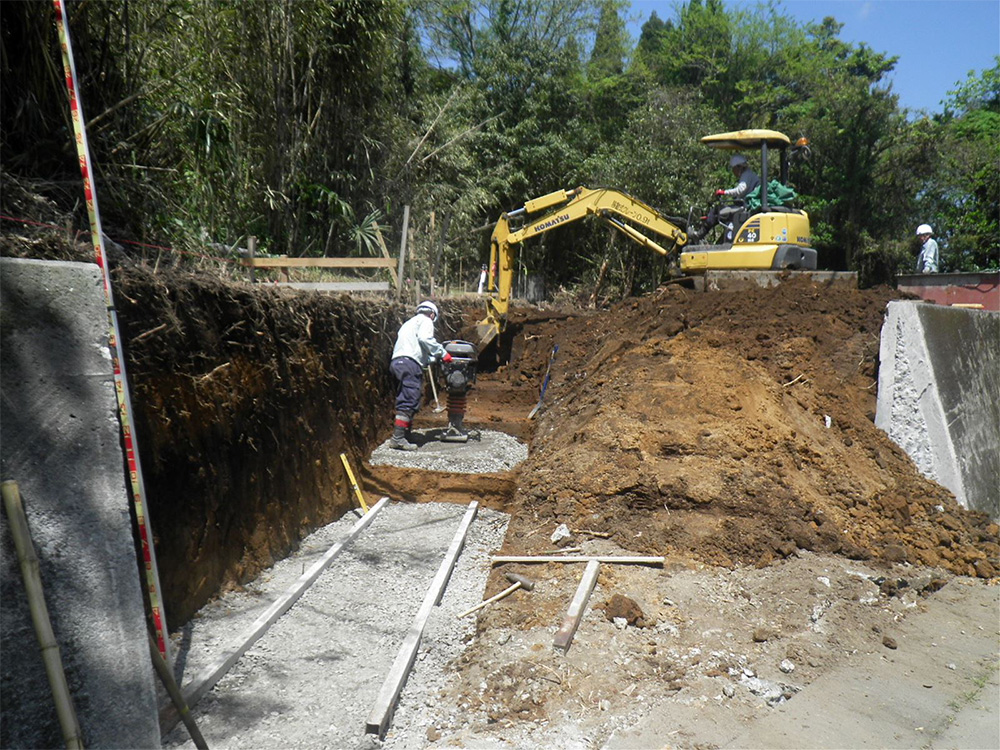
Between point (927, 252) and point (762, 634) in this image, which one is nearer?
point (762, 634)

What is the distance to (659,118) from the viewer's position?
71.5 feet

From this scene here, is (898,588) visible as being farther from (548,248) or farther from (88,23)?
(548,248)

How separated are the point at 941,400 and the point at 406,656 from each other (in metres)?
5.50

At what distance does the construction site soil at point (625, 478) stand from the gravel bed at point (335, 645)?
231mm

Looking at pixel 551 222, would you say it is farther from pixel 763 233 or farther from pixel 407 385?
pixel 407 385

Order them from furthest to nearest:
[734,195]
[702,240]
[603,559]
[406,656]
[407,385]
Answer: [702,240], [734,195], [407,385], [603,559], [406,656]

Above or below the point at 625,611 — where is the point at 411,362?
above

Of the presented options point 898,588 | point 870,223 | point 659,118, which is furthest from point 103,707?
point 870,223

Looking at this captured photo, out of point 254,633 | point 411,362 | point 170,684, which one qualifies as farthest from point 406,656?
point 411,362

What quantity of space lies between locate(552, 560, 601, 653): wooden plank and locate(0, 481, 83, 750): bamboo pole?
2.50 m

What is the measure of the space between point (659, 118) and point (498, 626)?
1971 cm

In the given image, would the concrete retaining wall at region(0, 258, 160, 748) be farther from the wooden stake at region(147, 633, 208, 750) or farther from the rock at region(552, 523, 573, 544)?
the rock at region(552, 523, 573, 544)

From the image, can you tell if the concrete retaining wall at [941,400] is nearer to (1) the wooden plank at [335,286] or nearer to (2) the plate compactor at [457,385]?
(2) the plate compactor at [457,385]

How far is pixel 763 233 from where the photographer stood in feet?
34.5
